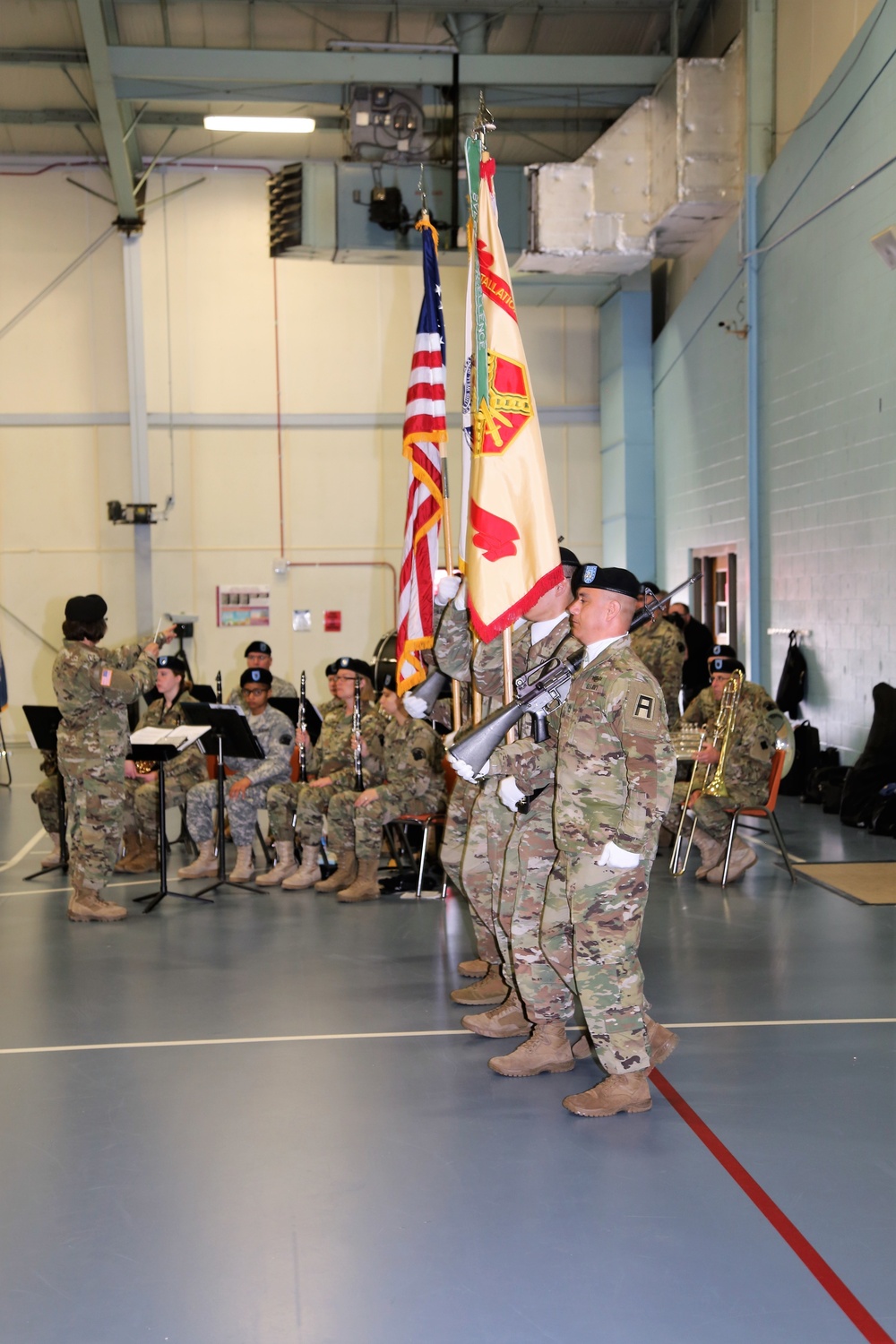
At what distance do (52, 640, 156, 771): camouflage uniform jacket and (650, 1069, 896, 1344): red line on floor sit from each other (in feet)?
13.6

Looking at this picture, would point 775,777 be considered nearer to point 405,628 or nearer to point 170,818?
point 405,628

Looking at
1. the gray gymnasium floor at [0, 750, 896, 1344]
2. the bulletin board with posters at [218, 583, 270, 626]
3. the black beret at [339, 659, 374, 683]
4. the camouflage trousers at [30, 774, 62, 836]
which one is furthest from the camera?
the bulletin board with posters at [218, 583, 270, 626]

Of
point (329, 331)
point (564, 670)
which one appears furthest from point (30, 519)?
point (564, 670)

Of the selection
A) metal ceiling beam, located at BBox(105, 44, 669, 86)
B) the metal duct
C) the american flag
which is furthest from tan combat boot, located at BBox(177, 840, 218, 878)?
metal ceiling beam, located at BBox(105, 44, 669, 86)

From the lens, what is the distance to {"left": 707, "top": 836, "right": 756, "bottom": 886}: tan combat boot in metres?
7.88

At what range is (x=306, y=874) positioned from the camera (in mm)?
8125

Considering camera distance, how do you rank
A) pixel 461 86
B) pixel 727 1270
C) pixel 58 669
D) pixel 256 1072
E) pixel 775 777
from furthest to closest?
pixel 461 86 < pixel 775 777 < pixel 58 669 < pixel 256 1072 < pixel 727 1270

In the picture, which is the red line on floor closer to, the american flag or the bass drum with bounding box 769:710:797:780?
the american flag

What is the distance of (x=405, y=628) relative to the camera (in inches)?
264

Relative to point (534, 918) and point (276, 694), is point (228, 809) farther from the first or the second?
point (534, 918)

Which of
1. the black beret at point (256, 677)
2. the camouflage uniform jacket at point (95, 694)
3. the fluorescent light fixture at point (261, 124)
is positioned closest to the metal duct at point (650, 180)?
the fluorescent light fixture at point (261, 124)

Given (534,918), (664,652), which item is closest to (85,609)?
(534,918)

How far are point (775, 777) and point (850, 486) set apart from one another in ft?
12.1

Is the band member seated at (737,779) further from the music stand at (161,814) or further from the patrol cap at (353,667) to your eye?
the music stand at (161,814)
